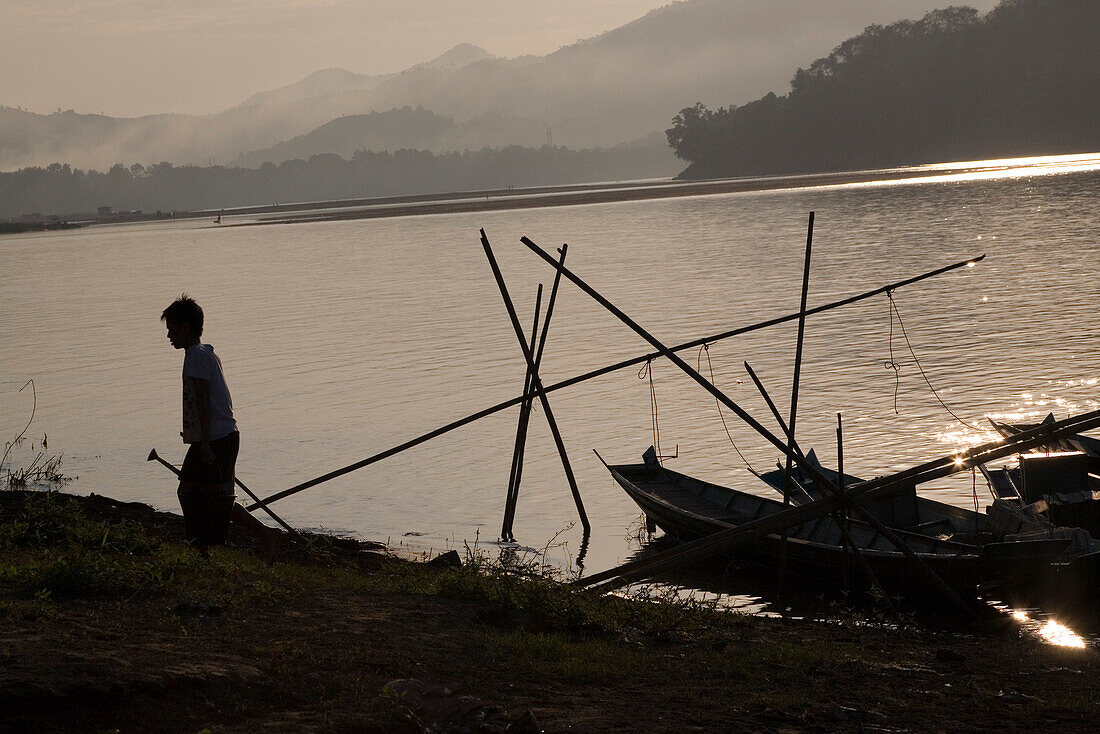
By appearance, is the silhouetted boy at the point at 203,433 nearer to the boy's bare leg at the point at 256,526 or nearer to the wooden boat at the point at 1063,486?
the boy's bare leg at the point at 256,526

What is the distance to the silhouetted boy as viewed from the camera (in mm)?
9102

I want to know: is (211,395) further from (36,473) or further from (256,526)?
(36,473)

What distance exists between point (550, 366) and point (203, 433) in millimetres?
18587

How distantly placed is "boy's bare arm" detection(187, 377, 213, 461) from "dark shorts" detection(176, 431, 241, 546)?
3.3 inches

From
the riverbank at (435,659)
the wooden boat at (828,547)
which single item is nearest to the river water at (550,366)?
the wooden boat at (828,547)

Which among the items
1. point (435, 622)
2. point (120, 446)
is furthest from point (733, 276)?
point (435, 622)

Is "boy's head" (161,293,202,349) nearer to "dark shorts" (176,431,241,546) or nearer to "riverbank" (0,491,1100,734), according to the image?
"dark shorts" (176,431,241,546)

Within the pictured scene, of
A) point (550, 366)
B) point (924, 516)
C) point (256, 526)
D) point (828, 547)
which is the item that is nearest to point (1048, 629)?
point (828, 547)

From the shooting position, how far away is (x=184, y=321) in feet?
30.6

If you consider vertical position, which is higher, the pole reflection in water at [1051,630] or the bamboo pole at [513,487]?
the bamboo pole at [513,487]

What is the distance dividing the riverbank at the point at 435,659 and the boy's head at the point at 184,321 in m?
1.88

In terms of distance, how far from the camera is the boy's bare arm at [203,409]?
905 cm

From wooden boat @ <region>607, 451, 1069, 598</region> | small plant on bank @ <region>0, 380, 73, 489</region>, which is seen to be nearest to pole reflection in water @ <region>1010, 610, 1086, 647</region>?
wooden boat @ <region>607, 451, 1069, 598</region>

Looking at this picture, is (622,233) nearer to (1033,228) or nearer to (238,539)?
(1033,228)
